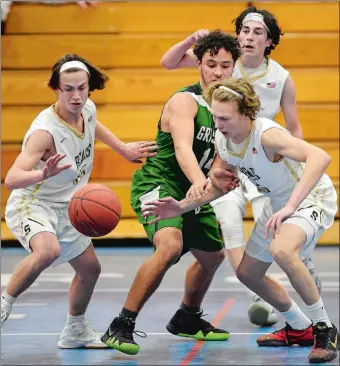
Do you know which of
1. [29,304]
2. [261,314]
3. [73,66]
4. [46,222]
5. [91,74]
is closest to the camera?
[46,222]

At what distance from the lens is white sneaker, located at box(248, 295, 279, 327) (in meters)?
6.80

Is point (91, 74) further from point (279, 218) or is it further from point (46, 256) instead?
point (279, 218)

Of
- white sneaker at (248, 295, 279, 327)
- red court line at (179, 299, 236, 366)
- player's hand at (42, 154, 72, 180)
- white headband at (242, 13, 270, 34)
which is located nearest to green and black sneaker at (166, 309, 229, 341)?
red court line at (179, 299, 236, 366)

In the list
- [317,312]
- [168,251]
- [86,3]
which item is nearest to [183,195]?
[168,251]

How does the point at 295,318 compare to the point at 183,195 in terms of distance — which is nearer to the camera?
the point at 295,318

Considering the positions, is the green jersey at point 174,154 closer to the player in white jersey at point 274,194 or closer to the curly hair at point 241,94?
the player in white jersey at point 274,194

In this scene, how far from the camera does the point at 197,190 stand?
557 cm

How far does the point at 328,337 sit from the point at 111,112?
23.6 ft

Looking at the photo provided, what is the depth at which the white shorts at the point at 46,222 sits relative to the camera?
5793 millimetres

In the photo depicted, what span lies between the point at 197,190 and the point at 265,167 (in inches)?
15.3

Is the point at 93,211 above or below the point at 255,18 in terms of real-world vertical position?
below

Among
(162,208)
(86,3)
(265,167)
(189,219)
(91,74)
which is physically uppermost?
(86,3)

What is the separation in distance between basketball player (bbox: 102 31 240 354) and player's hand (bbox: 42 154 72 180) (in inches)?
26.3

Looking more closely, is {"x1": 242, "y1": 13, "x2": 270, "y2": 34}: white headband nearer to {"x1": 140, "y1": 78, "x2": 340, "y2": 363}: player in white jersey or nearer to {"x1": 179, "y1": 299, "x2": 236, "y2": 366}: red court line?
{"x1": 140, "y1": 78, "x2": 340, "y2": 363}: player in white jersey
